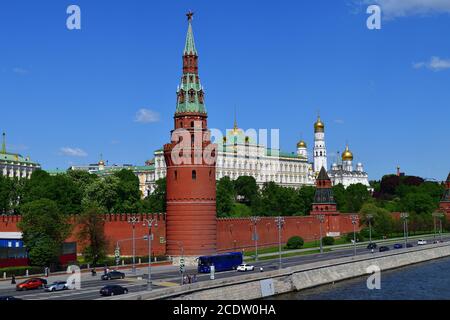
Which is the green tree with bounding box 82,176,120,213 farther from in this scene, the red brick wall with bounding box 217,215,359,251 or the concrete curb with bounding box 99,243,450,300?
the concrete curb with bounding box 99,243,450,300

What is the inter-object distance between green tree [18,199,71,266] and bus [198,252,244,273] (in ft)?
44.1

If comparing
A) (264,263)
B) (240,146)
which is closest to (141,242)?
(264,263)

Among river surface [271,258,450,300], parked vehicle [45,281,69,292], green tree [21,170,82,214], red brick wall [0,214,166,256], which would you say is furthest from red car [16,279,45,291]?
green tree [21,170,82,214]

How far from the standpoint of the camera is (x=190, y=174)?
69.4m

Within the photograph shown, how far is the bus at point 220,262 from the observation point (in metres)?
60.9

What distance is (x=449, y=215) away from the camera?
136250 millimetres

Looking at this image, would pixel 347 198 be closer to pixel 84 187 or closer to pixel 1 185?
pixel 84 187

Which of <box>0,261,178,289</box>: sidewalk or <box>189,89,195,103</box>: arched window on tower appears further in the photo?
<box>189,89,195,103</box>: arched window on tower

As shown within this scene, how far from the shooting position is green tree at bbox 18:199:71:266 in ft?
203

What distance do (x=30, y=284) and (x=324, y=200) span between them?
70.0m

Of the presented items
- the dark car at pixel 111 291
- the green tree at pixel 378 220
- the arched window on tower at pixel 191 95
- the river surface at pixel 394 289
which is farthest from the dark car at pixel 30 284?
the green tree at pixel 378 220

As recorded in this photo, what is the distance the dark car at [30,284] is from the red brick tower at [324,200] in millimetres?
67221

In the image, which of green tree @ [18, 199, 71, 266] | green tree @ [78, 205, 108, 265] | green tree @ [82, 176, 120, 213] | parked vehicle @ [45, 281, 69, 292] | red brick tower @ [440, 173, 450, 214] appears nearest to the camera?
parked vehicle @ [45, 281, 69, 292]

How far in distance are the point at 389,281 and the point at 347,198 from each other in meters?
71.0
